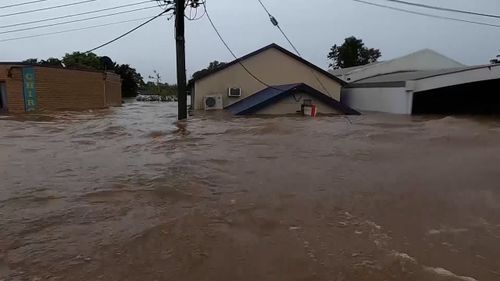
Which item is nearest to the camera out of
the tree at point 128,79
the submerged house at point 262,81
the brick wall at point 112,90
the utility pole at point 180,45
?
the utility pole at point 180,45

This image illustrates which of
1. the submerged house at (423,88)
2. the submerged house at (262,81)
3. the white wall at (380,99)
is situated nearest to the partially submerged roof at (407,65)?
the submerged house at (423,88)

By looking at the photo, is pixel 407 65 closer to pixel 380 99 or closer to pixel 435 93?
A: pixel 435 93

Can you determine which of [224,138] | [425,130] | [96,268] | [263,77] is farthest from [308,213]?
[263,77]

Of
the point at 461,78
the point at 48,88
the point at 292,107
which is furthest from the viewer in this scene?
the point at 48,88

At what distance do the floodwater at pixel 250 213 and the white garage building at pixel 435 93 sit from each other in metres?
11.6

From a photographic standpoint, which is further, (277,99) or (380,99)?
(380,99)

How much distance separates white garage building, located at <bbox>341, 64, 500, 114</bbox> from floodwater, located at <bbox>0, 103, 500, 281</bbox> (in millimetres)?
11622

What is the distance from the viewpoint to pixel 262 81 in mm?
27312

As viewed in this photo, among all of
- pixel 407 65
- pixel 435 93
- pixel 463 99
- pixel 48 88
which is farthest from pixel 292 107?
pixel 407 65

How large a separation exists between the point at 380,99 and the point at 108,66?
33.9 metres

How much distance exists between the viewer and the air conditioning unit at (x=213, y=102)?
25547mm

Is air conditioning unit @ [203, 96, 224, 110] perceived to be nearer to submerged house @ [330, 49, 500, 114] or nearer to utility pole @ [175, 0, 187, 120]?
utility pole @ [175, 0, 187, 120]

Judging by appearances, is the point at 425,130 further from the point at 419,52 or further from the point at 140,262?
the point at 419,52

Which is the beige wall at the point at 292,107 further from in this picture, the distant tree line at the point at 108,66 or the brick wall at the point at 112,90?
the distant tree line at the point at 108,66
